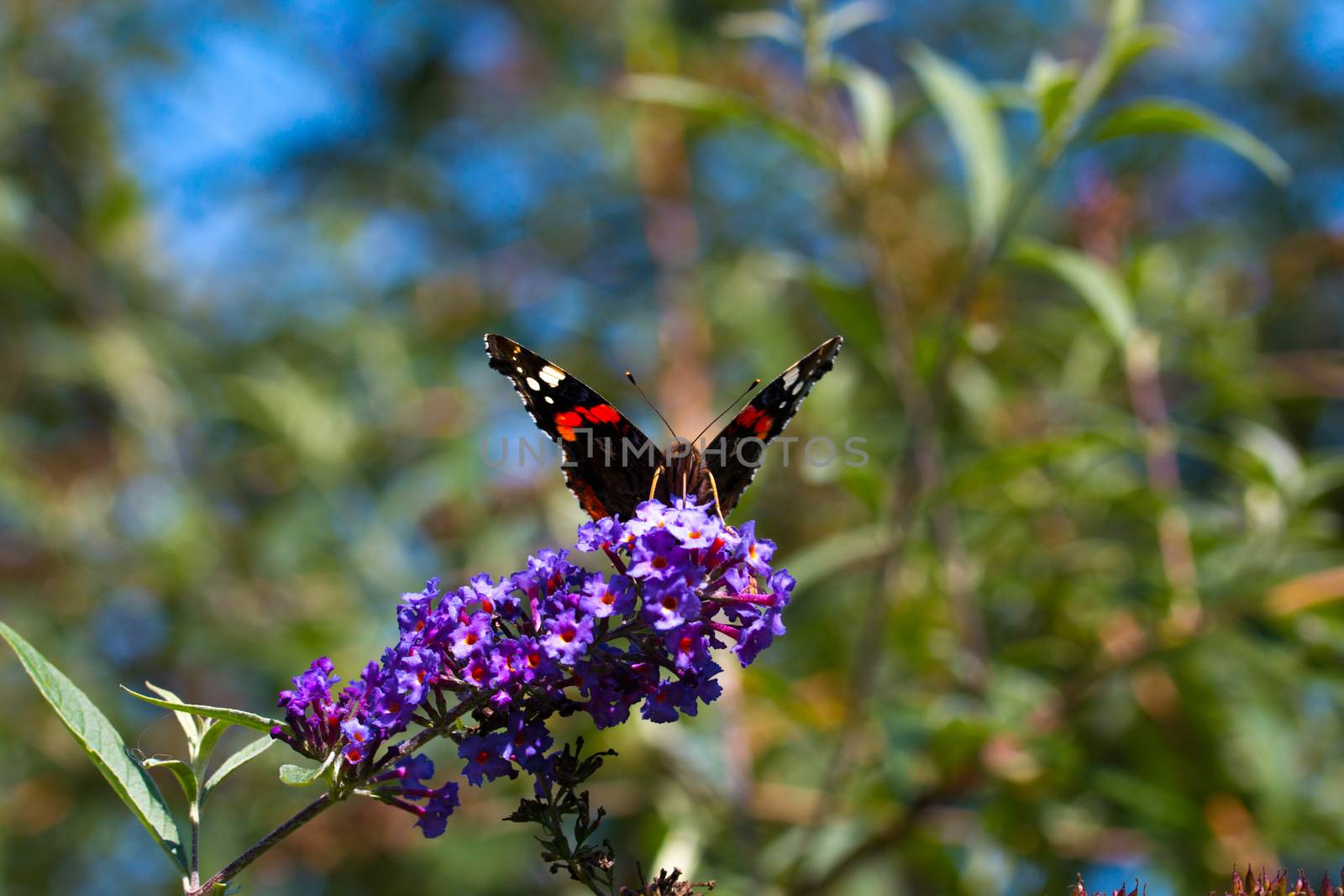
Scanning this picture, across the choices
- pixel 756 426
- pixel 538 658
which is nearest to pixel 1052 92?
pixel 756 426

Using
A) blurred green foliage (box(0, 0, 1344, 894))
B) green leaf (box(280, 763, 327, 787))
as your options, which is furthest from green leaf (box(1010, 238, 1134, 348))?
green leaf (box(280, 763, 327, 787))

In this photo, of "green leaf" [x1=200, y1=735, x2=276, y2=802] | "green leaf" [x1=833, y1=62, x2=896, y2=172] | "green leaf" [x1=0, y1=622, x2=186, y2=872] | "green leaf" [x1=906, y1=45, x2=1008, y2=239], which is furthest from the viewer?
"green leaf" [x1=833, y1=62, x2=896, y2=172]

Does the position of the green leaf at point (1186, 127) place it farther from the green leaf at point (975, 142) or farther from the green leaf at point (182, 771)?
the green leaf at point (182, 771)

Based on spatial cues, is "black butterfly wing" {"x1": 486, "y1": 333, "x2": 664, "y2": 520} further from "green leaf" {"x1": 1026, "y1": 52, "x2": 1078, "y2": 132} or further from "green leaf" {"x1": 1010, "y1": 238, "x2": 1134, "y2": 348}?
"green leaf" {"x1": 1026, "y1": 52, "x2": 1078, "y2": 132}

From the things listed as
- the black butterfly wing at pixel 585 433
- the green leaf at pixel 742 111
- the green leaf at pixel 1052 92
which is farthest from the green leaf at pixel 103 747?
the green leaf at pixel 1052 92

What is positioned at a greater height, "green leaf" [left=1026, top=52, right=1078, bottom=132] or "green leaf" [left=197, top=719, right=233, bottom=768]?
"green leaf" [left=1026, top=52, right=1078, bottom=132]

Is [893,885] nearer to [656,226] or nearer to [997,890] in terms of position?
[997,890]

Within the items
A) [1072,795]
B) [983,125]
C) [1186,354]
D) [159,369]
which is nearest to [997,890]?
[1072,795]

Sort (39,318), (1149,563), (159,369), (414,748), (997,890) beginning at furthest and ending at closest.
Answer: (39,318) < (159,369) < (1149,563) < (997,890) < (414,748)
